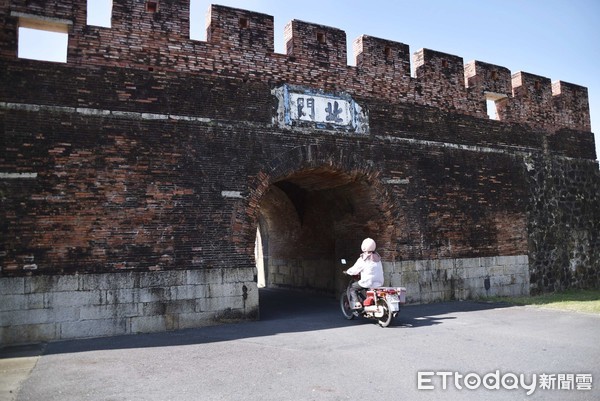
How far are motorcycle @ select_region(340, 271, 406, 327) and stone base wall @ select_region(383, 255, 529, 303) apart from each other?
2.02m

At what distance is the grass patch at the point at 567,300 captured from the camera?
962 cm

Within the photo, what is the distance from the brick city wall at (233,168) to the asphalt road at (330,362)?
1.17 metres

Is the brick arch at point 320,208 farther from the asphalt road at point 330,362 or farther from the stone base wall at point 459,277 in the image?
the asphalt road at point 330,362

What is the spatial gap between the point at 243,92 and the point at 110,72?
8.18 feet

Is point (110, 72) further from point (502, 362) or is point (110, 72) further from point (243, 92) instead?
point (502, 362)

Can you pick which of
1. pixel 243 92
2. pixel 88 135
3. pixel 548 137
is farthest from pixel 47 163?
pixel 548 137

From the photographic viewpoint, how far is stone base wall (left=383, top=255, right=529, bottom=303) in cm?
1052

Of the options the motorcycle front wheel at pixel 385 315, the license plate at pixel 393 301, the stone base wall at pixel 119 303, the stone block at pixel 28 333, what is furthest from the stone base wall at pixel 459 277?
the stone block at pixel 28 333

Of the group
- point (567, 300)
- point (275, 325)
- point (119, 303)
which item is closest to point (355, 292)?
point (275, 325)

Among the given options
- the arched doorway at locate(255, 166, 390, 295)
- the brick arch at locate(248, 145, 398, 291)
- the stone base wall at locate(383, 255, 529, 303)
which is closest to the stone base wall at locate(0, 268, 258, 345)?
the brick arch at locate(248, 145, 398, 291)

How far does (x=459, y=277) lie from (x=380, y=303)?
4.11m

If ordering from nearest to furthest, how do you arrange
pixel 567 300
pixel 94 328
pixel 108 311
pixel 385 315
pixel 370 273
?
pixel 94 328, pixel 108 311, pixel 385 315, pixel 370 273, pixel 567 300

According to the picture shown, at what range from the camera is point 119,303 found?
7801 millimetres

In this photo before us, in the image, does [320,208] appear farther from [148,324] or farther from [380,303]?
[148,324]
